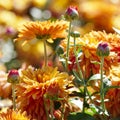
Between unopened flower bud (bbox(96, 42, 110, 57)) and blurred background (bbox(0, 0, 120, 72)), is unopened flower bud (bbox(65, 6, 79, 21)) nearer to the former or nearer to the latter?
unopened flower bud (bbox(96, 42, 110, 57))

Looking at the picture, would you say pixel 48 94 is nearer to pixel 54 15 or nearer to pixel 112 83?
pixel 112 83

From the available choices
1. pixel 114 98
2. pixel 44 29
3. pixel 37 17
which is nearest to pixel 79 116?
pixel 114 98

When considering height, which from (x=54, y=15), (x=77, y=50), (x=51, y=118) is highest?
(x=54, y=15)

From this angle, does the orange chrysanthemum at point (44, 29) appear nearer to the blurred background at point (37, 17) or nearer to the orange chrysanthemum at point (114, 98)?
the orange chrysanthemum at point (114, 98)

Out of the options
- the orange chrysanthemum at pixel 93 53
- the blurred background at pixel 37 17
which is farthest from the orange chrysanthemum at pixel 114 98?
the blurred background at pixel 37 17

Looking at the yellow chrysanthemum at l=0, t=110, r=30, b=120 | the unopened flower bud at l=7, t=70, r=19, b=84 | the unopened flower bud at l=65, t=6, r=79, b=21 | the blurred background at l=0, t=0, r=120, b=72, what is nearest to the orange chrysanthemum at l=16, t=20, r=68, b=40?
the unopened flower bud at l=65, t=6, r=79, b=21

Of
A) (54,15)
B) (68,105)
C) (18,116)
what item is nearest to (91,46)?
(68,105)
